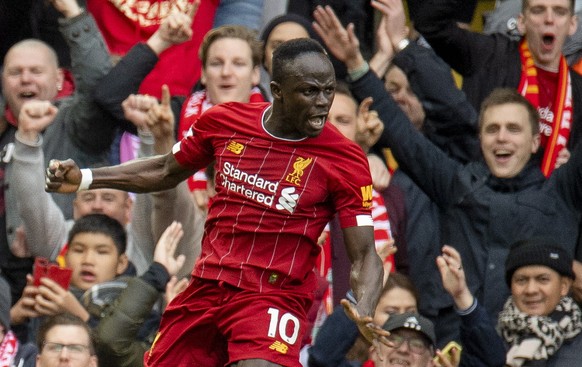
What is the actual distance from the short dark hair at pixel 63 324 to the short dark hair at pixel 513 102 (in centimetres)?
274

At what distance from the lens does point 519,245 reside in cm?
927

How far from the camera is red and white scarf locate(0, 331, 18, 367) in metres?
8.75

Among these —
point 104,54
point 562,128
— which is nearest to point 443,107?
point 562,128

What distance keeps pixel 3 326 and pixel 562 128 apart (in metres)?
3.82

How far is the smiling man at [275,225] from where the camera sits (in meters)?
7.21

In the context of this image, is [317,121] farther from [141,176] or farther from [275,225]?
[141,176]

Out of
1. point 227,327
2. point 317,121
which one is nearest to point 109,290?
point 227,327

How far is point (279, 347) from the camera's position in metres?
7.21

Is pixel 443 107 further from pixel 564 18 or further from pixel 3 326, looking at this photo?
pixel 3 326

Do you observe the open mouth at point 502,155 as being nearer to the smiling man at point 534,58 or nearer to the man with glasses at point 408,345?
the smiling man at point 534,58

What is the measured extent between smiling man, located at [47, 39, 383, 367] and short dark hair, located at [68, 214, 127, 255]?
84.9 inches

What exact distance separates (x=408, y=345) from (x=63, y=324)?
73.1 inches

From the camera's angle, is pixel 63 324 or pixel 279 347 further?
pixel 63 324

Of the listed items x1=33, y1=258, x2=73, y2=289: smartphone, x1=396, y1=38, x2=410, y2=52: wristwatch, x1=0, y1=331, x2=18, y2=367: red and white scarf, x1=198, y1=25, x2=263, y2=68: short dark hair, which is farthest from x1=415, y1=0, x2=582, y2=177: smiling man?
x1=0, y1=331, x2=18, y2=367: red and white scarf
